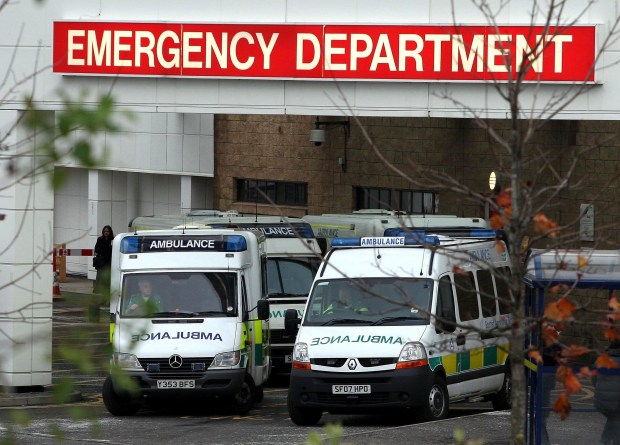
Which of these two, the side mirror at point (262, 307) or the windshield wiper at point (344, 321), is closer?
the windshield wiper at point (344, 321)

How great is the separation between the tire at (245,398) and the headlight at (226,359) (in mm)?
389

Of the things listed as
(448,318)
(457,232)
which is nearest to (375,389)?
(448,318)

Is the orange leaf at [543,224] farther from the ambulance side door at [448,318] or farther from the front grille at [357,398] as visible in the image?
the ambulance side door at [448,318]

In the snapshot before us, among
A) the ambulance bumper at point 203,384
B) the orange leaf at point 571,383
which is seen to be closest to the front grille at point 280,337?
the ambulance bumper at point 203,384

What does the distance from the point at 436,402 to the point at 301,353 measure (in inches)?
61.7

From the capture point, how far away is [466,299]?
16.5 m

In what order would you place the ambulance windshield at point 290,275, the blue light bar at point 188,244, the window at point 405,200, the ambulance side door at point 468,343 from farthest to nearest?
the window at point 405,200 < the ambulance windshield at point 290,275 < the blue light bar at point 188,244 < the ambulance side door at point 468,343

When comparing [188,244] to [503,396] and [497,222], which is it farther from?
[497,222]

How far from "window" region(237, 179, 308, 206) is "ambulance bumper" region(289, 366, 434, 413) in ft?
60.4

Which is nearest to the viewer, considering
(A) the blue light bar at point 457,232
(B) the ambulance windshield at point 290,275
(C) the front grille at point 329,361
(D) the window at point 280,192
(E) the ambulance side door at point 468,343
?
(C) the front grille at point 329,361

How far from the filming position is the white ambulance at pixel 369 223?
72.5 ft

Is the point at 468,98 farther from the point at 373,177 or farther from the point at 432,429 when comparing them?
the point at 373,177

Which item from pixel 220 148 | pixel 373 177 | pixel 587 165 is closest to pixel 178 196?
pixel 220 148

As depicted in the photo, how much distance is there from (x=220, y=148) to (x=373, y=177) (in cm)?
616
